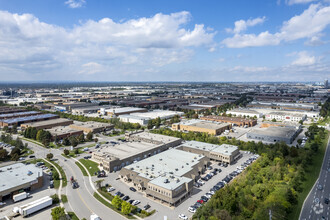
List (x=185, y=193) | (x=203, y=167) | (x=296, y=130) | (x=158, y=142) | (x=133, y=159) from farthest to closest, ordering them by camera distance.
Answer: (x=296, y=130), (x=158, y=142), (x=133, y=159), (x=203, y=167), (x=185, y=193)

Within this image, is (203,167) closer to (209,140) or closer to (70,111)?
(209,140)

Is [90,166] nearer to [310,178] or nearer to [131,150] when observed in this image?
[131,150]

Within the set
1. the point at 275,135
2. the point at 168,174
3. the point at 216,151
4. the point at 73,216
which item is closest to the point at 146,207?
the point at 168,174

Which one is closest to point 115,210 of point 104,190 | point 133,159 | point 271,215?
point 104,190

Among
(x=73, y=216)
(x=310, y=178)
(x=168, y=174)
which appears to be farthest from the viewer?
(x=310, y=178)

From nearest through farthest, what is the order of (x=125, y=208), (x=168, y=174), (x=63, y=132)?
(x=125, y=208) < (x=168, y=174) < (x=63, y=132)

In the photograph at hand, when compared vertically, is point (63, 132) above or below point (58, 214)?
above
